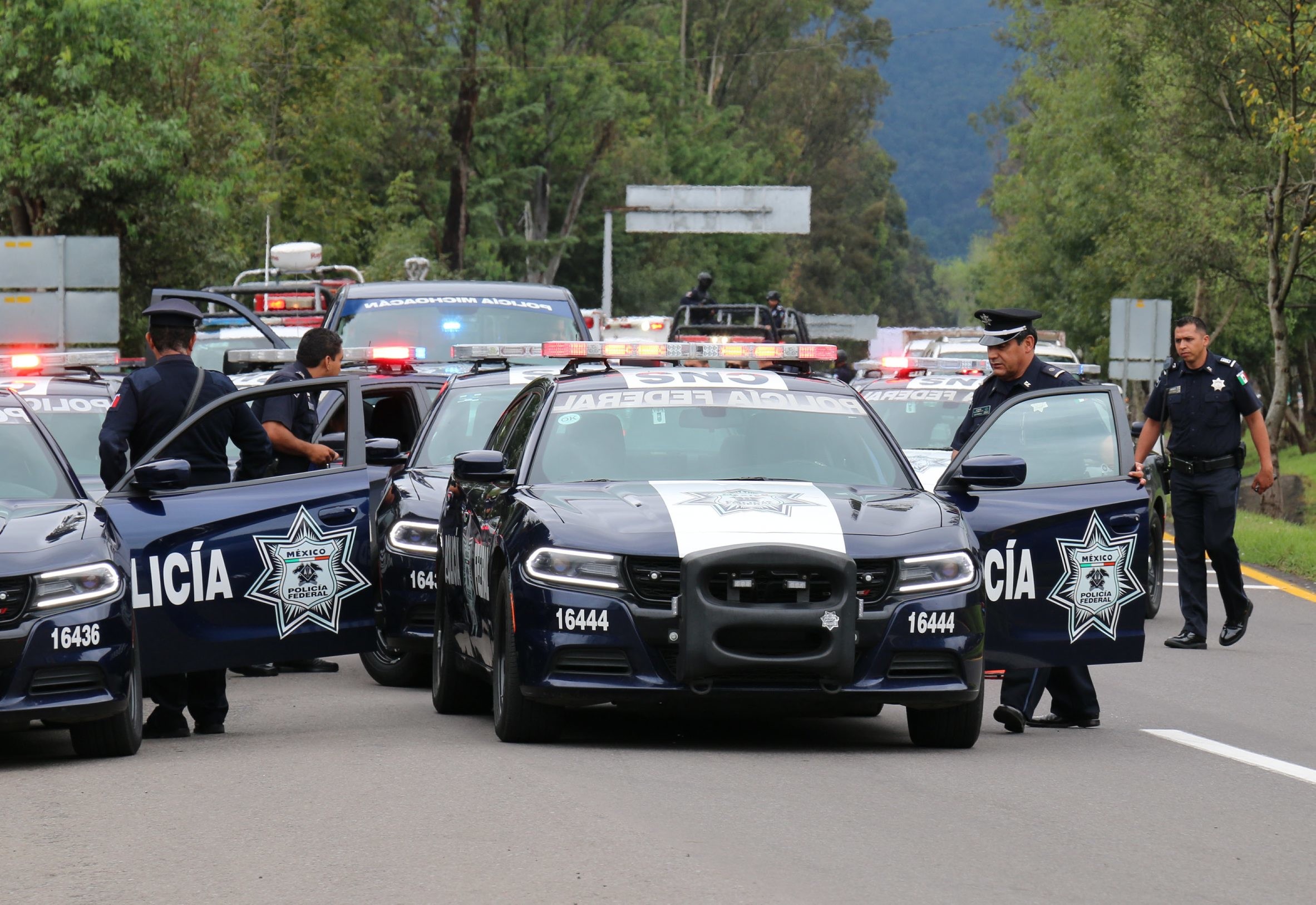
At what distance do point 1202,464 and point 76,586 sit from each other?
7.83 metres

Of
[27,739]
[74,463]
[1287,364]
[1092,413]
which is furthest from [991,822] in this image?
[1287,364]

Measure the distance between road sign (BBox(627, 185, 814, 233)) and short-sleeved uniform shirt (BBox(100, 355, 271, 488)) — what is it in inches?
2236

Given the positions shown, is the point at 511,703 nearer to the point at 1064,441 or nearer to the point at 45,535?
the point at 45,535

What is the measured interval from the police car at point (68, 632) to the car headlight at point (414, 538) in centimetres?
230

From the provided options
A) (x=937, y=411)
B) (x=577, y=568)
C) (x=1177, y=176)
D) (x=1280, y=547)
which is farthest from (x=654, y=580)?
(x=1177, y=176)

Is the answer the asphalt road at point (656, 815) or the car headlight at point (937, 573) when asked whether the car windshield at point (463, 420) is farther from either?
the car headlight at point (937, 573)

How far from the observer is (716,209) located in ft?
222

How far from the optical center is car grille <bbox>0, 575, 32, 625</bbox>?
8148 mm

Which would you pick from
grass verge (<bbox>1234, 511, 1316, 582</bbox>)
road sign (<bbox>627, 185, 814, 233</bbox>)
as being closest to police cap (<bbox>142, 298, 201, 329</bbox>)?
grass verge (<bbox>1234, 511, 1316, 582</bbox>)

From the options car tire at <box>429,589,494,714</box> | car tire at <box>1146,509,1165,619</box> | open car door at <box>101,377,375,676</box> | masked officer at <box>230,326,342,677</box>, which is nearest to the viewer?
open car door at <box>101,377,375,676</box>

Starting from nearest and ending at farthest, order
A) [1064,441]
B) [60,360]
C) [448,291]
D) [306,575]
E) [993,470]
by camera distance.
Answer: [993,470] < [306,575] < [60,360] < [1064,441] < [448,291]

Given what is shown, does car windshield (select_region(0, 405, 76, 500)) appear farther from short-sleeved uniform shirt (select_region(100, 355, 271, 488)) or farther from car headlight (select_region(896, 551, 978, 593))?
car headlight (select_region(896, 551, 978, 593))

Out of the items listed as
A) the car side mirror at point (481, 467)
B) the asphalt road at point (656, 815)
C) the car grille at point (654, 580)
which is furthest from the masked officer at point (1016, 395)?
the car side mirror at point (481, 467)

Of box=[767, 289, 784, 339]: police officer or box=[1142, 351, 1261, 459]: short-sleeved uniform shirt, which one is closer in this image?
box=[1142, 351, 1261, 459]: short-sleeved uniform shirt
